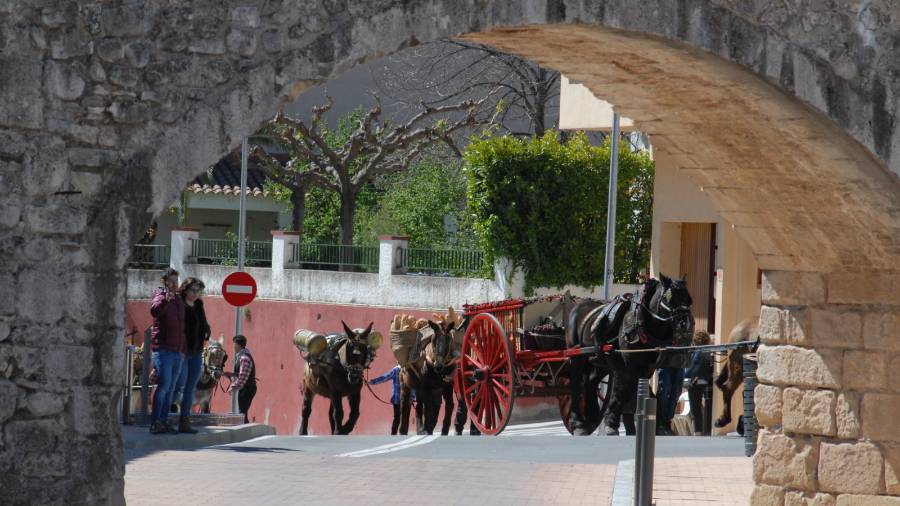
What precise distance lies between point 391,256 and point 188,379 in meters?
11.3

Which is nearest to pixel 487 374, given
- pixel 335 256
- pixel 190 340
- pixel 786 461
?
pixel 190 340

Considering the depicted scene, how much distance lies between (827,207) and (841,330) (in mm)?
949

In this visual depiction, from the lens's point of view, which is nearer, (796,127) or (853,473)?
(796,127)

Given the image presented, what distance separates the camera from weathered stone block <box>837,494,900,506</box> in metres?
8.91

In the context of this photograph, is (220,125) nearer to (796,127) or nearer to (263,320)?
(796,127)

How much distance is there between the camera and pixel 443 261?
82.3ft

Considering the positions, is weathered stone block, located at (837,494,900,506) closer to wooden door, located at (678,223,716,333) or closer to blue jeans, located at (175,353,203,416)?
blue jeans, located at (175,353,203,416)

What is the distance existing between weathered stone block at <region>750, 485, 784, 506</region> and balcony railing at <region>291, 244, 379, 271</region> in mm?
17318

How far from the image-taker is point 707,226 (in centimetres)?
2231

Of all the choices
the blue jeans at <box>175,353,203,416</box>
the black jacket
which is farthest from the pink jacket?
the blue jeans at <box>175,353,203,416</box>

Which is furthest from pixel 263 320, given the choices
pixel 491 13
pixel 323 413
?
pixel 491 13

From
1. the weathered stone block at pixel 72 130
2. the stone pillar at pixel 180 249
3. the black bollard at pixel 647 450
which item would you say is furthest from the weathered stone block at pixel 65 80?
the stone pillar at pixel 180 249

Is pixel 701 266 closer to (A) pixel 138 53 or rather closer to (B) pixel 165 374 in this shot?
(B) pixel 165 374

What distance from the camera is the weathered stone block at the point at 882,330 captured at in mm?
8875
